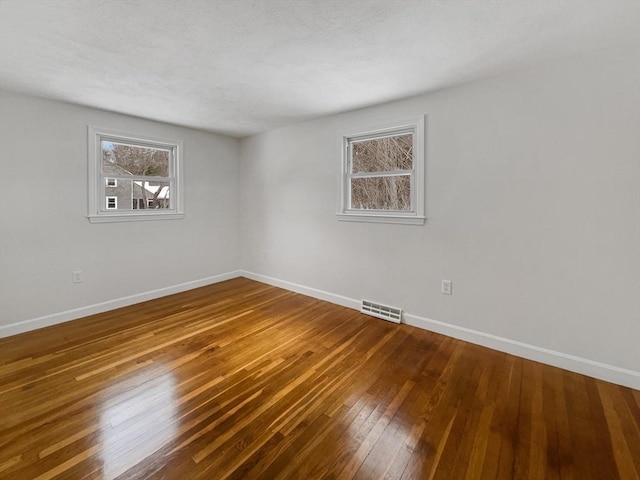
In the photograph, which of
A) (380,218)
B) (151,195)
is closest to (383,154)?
(380,218)

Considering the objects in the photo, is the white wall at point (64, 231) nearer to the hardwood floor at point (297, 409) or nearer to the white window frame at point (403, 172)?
the hardwood floor at point (297, 409)

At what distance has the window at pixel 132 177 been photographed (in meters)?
3.37

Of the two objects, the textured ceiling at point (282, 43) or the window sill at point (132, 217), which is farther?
the window sill at point (132, 217)

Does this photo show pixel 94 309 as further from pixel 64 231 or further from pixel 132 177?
pixel 132 177

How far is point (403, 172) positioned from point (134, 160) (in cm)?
337

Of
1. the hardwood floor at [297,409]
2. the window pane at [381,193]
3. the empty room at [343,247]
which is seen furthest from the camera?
the window pane at [381,193]

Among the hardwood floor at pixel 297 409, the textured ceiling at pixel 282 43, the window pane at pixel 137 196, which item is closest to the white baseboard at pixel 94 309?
the hardwood floor at pixel 297 409

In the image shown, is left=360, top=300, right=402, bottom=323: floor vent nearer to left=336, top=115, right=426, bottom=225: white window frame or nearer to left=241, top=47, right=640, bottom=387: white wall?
left=241, top=47, right=640, bottom=387: white wall

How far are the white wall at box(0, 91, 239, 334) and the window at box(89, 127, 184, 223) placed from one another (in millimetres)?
92

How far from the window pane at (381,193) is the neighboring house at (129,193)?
2.67 metres

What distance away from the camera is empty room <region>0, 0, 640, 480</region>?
1610mm

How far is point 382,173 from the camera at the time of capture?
3.34 metres

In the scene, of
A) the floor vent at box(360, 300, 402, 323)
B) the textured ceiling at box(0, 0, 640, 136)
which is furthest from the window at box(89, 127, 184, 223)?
the floor vent at box(360, 300, 402, 323)

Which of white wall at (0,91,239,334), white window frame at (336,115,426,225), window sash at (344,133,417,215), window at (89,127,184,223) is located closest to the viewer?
white wall at (0,91,239,334)
